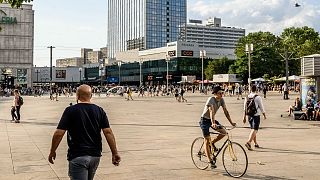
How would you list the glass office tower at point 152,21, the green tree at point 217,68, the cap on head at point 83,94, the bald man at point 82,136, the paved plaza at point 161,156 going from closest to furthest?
1. the bald man at point 82,136
2. the cap on head at point 83,94
3. the paved plaza at point 161,156
4. the green tree at point 217,68
5. the glass office tower at point 152,21

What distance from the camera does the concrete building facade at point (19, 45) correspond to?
359 feet

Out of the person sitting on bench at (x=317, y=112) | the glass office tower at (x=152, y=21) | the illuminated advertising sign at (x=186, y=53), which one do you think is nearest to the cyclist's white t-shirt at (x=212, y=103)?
the person sitting on bench at (x=317, y=112)

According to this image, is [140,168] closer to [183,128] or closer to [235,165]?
[235,165]

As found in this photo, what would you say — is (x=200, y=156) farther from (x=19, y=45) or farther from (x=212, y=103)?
(x=19, y=45)

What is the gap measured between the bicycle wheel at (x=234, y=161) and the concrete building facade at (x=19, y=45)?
107 meters

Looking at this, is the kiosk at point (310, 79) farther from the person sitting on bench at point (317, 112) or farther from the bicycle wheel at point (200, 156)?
the bicycle wheel at point (200, 156)

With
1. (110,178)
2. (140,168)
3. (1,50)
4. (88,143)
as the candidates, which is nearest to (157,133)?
(140,168)

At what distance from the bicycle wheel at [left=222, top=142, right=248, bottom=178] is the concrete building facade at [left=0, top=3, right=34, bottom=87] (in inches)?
4228

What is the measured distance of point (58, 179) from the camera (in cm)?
795

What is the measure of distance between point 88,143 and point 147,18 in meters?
175

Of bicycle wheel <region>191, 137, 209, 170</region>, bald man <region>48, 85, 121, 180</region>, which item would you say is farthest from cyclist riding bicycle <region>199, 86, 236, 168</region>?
bald man <region>48, 85, 121, 180</region>

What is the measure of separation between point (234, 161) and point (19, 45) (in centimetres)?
11042

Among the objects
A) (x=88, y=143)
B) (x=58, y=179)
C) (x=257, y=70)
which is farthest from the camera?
(x=257, y=70)

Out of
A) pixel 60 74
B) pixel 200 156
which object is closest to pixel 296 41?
pixel 60 74
